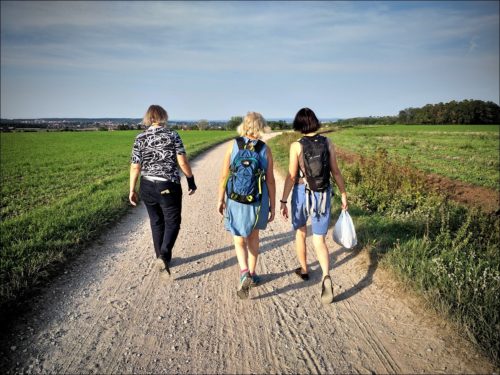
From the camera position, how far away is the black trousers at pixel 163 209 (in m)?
3.82

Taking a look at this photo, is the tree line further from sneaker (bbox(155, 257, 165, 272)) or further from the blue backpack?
sneaker (bbox(155, 257, 165, 272))

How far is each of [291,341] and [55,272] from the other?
3282mm

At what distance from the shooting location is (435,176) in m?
13.6

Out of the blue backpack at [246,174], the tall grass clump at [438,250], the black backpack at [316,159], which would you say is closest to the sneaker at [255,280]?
the blue backpack at [246,174]

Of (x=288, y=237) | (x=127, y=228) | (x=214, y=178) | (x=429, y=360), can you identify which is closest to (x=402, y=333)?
(x=429, y=360)

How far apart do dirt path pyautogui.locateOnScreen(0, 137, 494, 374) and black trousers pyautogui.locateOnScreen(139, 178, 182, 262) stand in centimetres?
47

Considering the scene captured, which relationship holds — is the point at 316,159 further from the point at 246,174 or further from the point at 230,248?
the point at 230,248

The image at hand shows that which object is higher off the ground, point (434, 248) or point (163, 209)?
point (163, 209)

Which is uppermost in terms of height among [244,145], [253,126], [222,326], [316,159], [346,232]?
[253,126]

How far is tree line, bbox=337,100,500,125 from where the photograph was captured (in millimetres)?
73562

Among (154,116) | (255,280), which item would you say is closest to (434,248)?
(255,280)

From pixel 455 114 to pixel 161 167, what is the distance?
92042mm

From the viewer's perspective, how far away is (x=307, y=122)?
330 centimetres

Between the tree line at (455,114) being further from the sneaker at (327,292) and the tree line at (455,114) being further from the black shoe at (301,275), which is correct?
the sneaker at (327,292)
